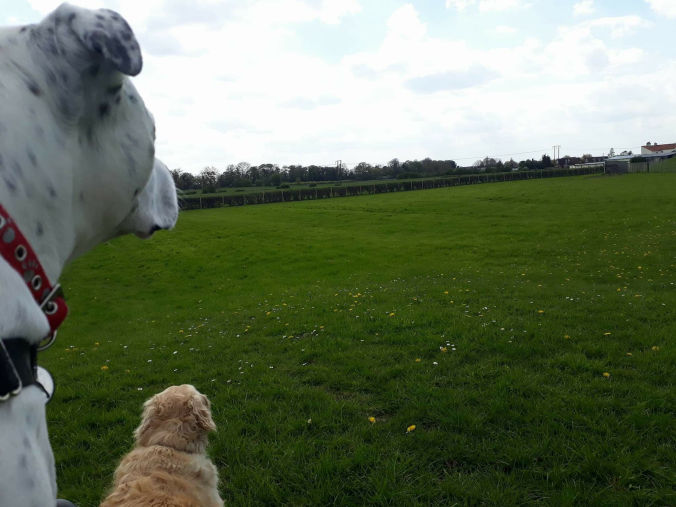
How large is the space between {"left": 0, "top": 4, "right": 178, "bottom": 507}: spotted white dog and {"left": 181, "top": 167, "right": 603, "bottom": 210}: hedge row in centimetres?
4473

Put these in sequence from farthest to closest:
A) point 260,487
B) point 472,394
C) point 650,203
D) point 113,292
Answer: point 650,203, point 113,292, point 472,394, point 260,487

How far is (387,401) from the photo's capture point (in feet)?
18.1

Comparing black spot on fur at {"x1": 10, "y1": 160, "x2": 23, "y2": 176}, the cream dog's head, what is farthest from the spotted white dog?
the cream dog's head

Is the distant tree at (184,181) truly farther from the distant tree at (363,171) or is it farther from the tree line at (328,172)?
the distant tree at (363,171)

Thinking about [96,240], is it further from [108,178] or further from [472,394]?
[472,394]

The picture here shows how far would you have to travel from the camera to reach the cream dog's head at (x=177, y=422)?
11.8 ft

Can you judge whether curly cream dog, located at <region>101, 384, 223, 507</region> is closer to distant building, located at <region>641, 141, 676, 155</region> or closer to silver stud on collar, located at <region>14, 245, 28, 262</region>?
silver stud on collar, located at <region>14, 245, 28, 262</region>

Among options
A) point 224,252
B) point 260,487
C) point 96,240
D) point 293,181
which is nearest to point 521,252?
point 224,252

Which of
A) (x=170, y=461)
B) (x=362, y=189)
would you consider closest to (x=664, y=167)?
(x=362, y=189)

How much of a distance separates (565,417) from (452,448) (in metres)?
1.31

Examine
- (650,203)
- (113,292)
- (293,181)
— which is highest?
(293,181)

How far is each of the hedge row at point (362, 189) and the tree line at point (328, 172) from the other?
8.69 feet

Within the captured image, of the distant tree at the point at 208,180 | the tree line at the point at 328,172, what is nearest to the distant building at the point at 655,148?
the tree line at the point at 328,172

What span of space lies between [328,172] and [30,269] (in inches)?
3420
